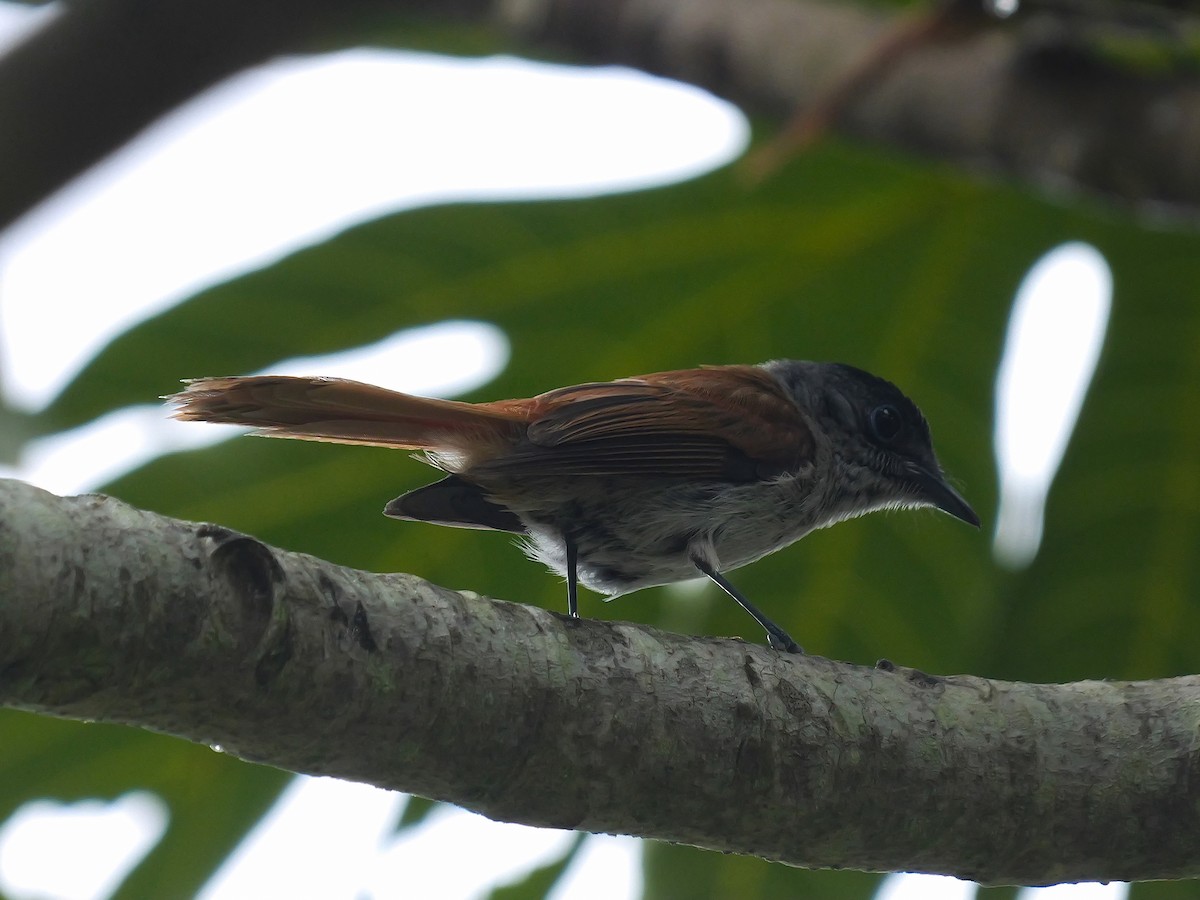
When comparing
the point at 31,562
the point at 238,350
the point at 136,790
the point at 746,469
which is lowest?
the point at 136,790

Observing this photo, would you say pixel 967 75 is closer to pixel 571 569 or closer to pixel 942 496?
pixel 942 496

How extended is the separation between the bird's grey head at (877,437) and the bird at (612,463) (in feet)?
0.39

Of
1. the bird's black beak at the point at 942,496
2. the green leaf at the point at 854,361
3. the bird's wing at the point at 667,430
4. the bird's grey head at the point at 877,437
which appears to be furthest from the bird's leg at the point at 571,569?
the bird's black beak at the point at 942,496

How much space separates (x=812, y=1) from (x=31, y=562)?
10.0ft

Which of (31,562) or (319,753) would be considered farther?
(319,753)

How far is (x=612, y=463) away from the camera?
12.1ft

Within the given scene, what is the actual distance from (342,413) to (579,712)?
4.43 ft

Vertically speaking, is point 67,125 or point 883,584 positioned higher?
point 67,125

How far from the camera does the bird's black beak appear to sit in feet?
14.8

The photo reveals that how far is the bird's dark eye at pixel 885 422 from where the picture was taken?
463cm

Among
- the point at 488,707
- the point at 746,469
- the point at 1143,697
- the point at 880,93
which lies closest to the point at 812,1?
the point at 880,93

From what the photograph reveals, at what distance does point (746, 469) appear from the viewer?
400 centimetres

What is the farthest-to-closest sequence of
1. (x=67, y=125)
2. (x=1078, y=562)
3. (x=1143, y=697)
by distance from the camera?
(x=1078, y=562) < (x=1143, y=697) < (x=67, y=125)

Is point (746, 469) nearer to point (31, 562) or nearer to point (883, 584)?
point (883, 584)
